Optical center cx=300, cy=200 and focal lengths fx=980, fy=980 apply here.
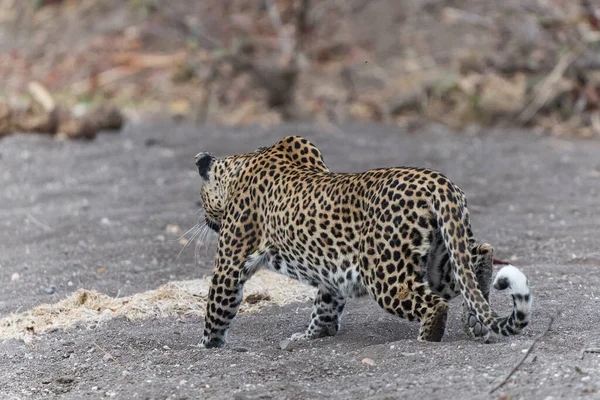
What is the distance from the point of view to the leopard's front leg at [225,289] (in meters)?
5.44

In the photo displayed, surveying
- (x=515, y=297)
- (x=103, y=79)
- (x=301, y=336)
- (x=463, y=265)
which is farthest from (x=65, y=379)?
(x=103, y=79)

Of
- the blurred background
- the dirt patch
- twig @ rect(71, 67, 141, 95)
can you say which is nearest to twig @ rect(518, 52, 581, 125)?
the blurred background

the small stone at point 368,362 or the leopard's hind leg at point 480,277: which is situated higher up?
the leopard's hind leg at point 480,277

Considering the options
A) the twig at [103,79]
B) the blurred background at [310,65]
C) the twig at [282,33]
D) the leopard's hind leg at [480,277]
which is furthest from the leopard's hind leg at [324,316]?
the twig at [103,79]

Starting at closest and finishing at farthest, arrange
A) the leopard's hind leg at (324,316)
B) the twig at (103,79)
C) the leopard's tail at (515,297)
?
1. the leopard's tail at (515,297)
2. the leopard's hind leg at (324,316)
3. the twig at (103,79)

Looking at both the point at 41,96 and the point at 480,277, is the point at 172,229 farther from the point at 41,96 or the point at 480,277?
the point at 41,96

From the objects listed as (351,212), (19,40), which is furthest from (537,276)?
(19,40)

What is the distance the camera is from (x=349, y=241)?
5.04 metres

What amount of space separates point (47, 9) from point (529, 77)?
9128mm

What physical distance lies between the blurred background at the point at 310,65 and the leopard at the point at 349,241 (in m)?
6.75

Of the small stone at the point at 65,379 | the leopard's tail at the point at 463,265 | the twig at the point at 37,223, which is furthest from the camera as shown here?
the twig at the point at 37,223

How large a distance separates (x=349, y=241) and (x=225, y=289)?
0.83 metres

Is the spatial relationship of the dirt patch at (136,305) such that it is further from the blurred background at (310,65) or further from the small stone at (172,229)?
the blurred background at (310,65)

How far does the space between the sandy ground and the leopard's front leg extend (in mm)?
133
